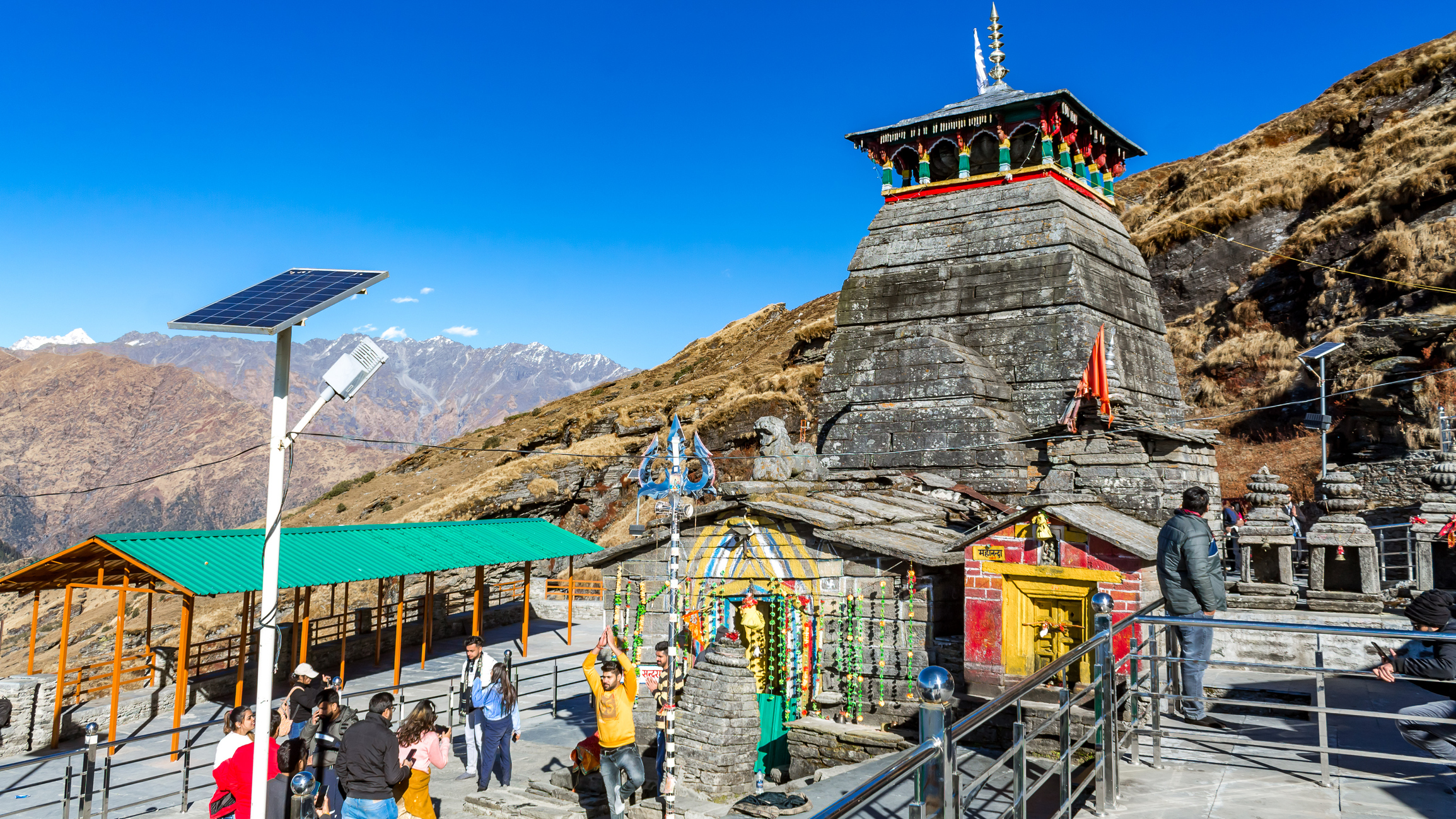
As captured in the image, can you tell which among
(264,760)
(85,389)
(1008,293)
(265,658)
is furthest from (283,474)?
(85,389)

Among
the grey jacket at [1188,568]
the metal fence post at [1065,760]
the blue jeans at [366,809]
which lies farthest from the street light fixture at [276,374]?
the grey jacket at [1188,568]

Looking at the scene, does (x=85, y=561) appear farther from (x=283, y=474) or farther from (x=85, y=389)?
(x=85, y=389)

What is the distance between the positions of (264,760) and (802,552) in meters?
8.95

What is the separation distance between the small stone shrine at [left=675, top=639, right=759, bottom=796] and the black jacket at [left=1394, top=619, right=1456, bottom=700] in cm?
758

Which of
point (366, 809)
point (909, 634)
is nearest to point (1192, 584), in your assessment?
point (909, 634)

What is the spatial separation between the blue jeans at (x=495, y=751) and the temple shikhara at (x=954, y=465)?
228 cm

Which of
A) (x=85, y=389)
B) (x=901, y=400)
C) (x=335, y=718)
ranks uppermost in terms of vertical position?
(x=85, y=389)

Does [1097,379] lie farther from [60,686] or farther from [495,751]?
[60,686]

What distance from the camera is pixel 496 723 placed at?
36.6ft

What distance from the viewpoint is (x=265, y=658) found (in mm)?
5977

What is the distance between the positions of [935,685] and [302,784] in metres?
5.30

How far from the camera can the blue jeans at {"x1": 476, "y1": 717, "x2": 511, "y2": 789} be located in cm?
1120

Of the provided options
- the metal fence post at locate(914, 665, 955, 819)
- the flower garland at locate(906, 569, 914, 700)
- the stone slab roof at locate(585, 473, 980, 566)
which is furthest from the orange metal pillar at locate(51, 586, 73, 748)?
the metal fence post at locate(914, 665, 955, 819)

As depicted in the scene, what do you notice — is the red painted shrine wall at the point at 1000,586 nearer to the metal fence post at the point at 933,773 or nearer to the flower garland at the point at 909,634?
the flower garland at the point at 909,634
